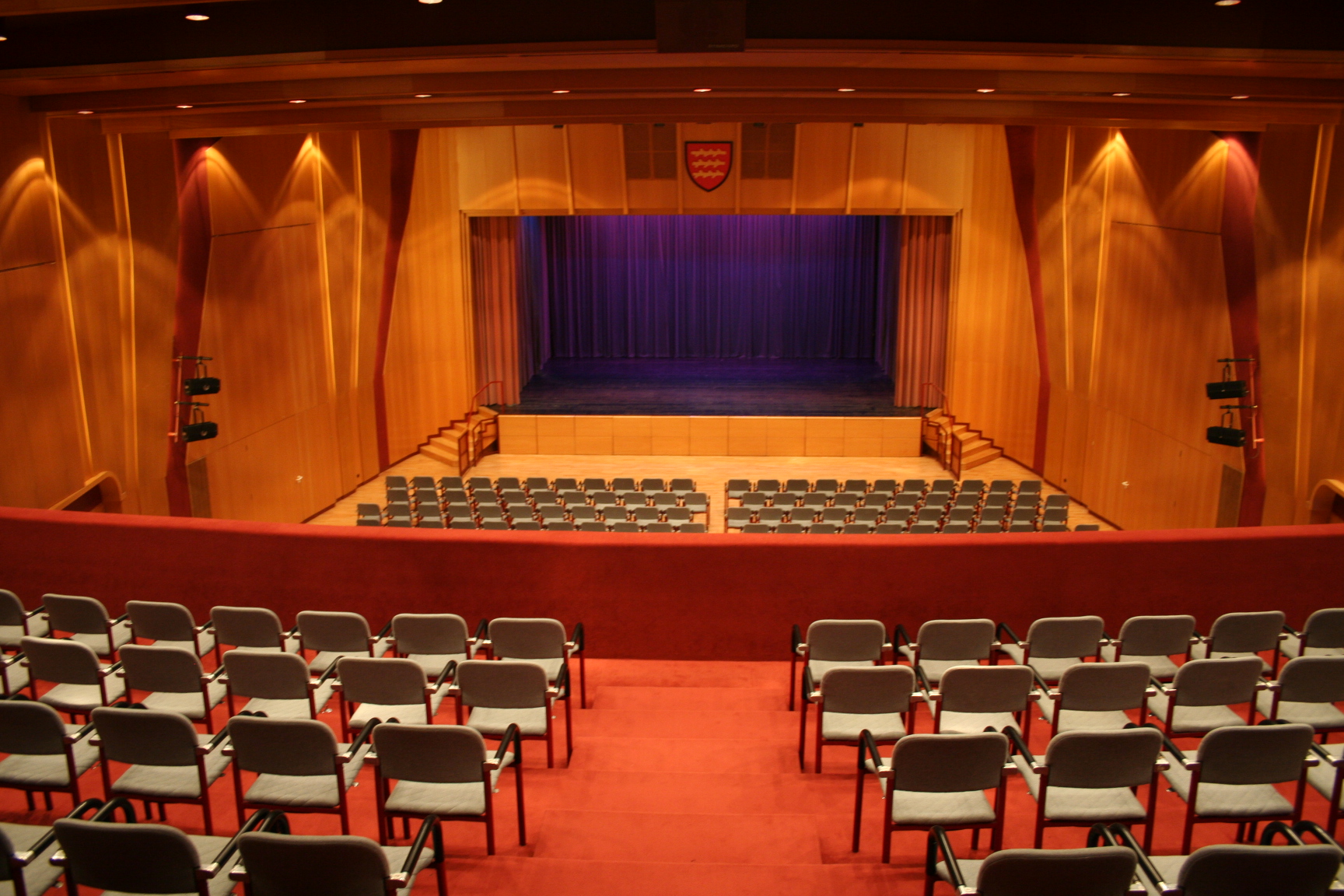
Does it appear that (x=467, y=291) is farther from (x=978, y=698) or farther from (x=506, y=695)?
(x=978, y=698)

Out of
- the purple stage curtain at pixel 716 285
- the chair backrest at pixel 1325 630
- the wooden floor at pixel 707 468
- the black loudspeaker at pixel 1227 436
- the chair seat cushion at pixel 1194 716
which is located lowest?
the wooden floor at pixel 707 468

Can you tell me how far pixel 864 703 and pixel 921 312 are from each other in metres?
16.5

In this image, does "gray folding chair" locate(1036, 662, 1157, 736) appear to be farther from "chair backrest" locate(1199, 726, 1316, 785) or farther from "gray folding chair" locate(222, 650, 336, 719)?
"gray folding chair" locate(222, 650, 336, 719)

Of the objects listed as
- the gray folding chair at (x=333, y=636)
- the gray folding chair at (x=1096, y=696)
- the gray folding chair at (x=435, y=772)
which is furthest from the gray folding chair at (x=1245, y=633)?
the gray folding chair at (x=333, y=636)

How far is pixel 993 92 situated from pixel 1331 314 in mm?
4526

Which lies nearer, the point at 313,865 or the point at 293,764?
the point at 313,865

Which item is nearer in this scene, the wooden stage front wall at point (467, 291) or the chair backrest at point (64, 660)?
the chair backrest at point (64, 660)

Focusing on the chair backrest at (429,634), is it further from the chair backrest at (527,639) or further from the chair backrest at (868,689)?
the chair backrest at (868,689)

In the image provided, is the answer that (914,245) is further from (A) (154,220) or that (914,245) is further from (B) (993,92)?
(A) (154,220)

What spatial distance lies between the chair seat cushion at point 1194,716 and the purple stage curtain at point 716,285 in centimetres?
2064

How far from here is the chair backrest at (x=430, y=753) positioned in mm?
3828

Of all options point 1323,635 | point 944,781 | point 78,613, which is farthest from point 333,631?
point 1323,635

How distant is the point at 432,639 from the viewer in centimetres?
550

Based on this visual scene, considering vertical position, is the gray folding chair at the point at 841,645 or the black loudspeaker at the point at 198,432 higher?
the black loudspeaker at the point at 198,432
